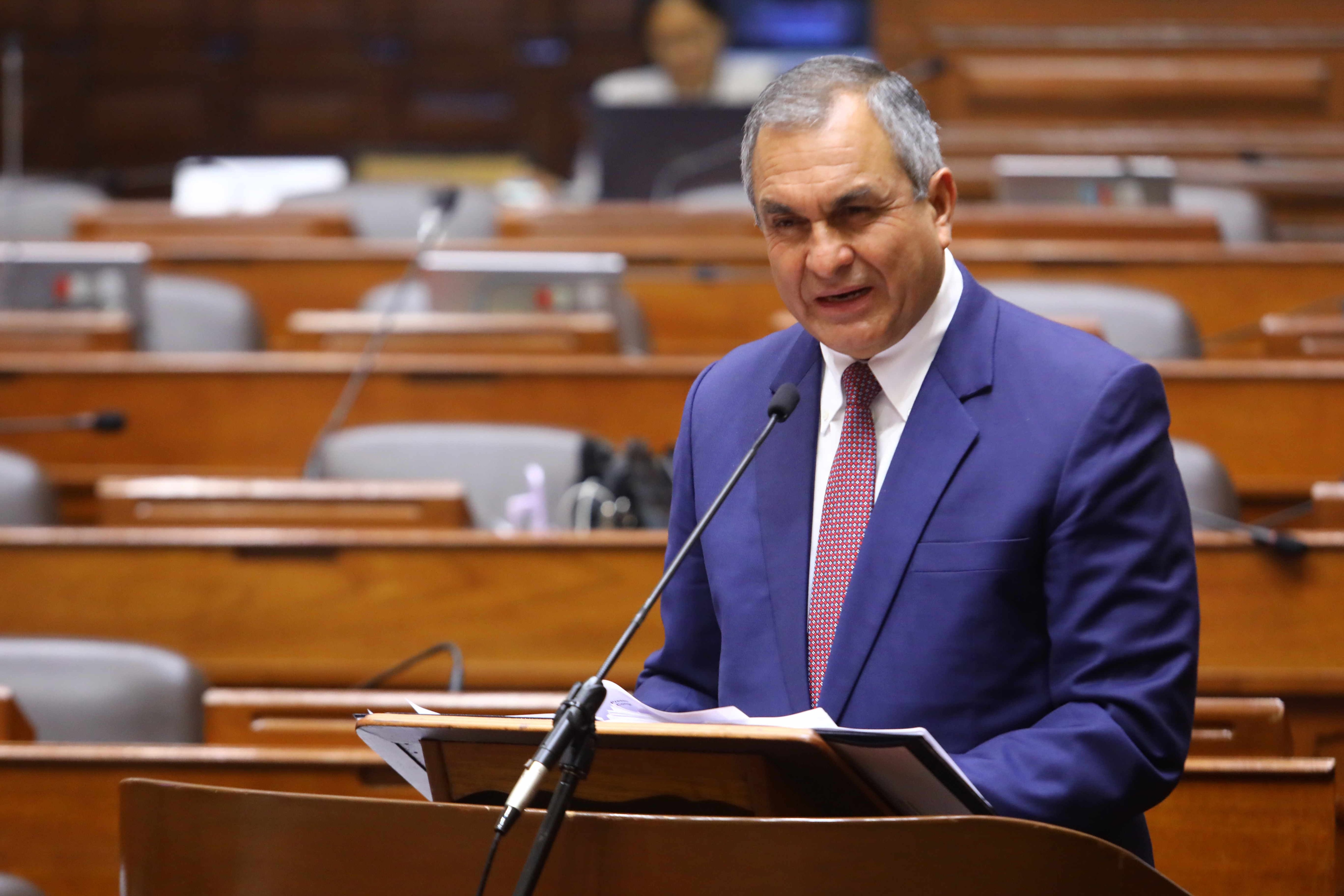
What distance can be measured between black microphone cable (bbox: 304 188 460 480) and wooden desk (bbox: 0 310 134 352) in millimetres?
387

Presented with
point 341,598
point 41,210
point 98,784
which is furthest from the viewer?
point 41,210

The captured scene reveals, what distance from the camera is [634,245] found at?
2604 mm

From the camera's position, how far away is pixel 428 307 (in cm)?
235

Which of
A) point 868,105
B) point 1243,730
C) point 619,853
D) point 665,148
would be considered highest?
point 665,148

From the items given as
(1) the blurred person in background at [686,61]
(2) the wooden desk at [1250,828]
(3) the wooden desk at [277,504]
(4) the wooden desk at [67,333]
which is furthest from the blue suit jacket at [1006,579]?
(1) the blurred person in background at [686,61]

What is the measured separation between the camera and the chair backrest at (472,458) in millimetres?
1843

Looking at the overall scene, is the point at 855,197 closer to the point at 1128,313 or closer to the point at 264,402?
the point at 1128,313

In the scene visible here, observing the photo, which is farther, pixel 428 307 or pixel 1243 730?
pixel 428 307

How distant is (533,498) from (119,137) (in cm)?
378

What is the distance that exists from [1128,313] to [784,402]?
4.69 feet

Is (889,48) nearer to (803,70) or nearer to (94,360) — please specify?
(94,360)

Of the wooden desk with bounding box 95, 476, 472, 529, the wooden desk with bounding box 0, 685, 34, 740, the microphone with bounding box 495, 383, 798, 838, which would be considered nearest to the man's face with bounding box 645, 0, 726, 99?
the wooden desk with bounding box 95, 476, 472, 529

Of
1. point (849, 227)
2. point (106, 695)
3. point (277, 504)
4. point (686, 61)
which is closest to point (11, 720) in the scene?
point (106, 695)

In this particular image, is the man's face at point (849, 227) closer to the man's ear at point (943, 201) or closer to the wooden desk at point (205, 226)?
the man's ear at point (943, 201)
